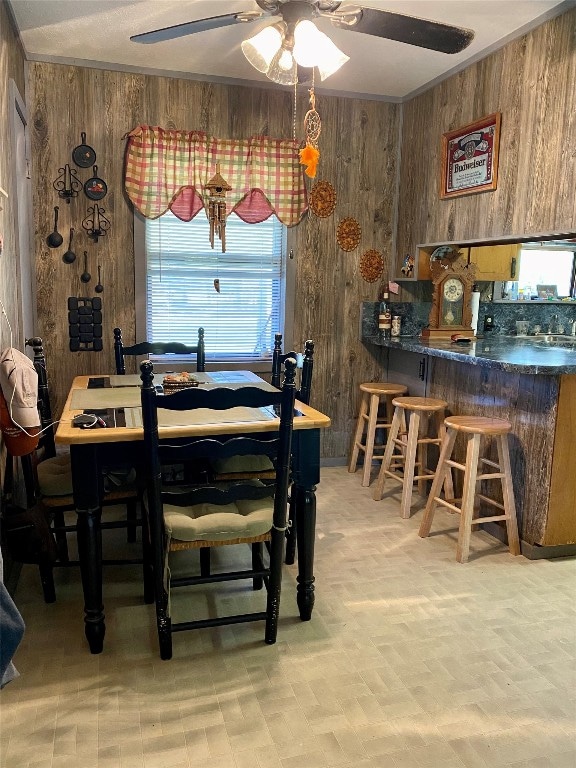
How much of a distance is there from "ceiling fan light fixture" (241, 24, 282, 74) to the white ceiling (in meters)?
0.59

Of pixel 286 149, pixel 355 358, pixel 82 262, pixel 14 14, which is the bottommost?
pixel 355 358

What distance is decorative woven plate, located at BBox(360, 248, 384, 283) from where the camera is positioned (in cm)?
427

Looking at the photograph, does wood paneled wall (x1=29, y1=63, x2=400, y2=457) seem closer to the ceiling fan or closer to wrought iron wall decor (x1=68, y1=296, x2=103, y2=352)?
wrought iron wall decor (x1=68, y1=296, x2=103, y2=352)

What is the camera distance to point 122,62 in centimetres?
358

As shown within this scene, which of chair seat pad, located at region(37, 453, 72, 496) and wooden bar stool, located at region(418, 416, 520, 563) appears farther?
wooden bar stool, located at region(418, 416, 520, 563)

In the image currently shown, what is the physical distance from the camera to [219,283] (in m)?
4.06

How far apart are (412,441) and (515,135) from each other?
67.8 inches

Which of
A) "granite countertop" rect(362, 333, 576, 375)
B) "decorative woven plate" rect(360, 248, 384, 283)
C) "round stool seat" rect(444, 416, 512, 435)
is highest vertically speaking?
"decorative woven plate" rect(360, 248, 384, 283)

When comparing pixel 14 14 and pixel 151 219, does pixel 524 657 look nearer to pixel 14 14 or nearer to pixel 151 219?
pixel 151 219

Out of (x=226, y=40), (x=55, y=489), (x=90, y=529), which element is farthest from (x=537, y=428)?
(x=226, y=40)

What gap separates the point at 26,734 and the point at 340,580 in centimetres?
137

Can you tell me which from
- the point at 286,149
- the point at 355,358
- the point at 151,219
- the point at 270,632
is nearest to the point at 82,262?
the point at 151,219

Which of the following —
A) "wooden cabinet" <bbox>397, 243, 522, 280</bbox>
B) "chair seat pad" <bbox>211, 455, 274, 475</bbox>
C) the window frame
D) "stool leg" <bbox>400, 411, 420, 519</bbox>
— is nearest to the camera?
"chair seat pad" <bbox>211, 455, 274, 475</bbox>

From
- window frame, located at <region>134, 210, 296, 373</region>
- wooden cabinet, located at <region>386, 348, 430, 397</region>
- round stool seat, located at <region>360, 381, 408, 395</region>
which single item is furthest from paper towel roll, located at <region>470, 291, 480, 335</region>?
window frame, located at <region>134, 210, 296, 373</region>
